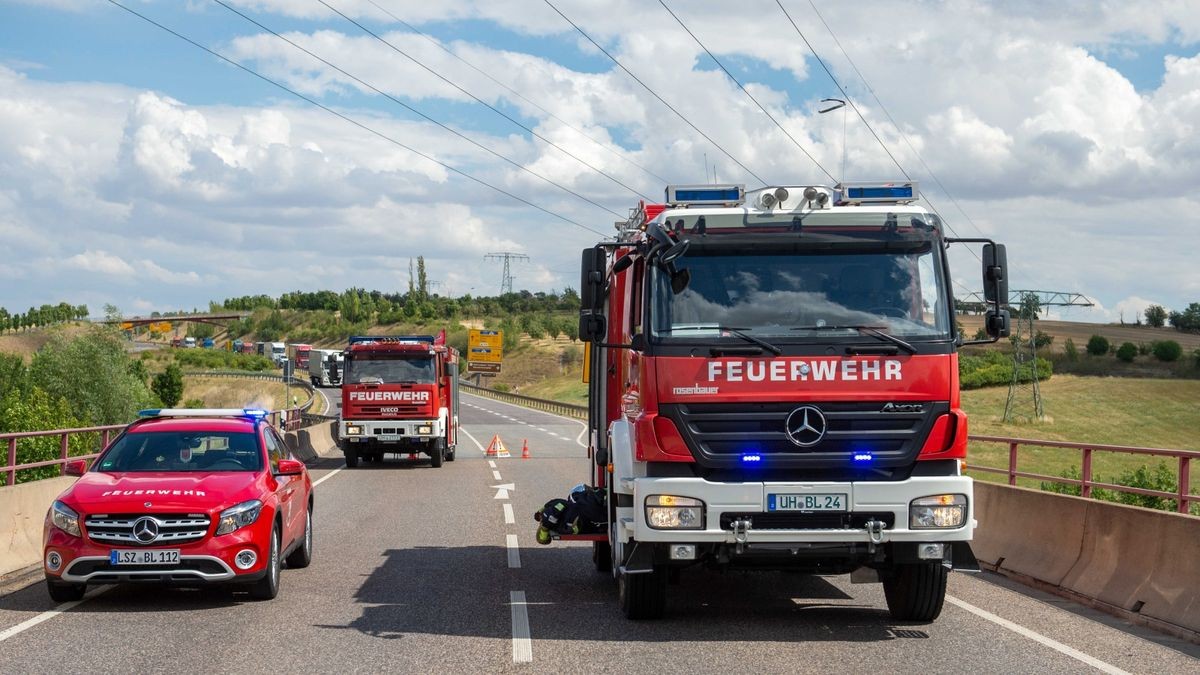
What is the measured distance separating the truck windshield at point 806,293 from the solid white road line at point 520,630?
224 cm

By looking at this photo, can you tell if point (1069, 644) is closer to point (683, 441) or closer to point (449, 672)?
point (683, 441)

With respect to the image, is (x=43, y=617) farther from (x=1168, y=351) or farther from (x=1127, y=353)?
(x=1127, y=353)

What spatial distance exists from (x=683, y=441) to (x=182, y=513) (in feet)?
13.1

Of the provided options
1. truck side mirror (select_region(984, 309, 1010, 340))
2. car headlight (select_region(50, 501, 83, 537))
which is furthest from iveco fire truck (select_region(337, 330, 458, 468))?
truck side mirror (select_region(984, 309, 1010, 340))

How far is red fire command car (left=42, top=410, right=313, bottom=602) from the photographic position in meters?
9.96

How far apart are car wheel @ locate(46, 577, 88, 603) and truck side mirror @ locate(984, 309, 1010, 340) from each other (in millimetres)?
7122

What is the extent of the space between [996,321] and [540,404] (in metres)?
75.9

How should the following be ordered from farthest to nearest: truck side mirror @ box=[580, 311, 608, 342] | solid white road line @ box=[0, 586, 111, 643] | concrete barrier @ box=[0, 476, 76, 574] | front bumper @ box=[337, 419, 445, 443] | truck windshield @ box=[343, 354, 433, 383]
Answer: truck windshield @ box=[343, 354, 433, 383], front bumper @ box=[337, 419, 445, 443], concrete barrier @ box=[0, 476, 76, 574], truck side mirror @ box=[580, 311, 608, 342], solid white road line @ box=[0, 586, 111, 643]

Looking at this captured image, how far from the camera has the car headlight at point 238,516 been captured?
1022cm

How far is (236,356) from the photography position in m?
183

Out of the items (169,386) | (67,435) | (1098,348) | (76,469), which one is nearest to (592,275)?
(76,469)

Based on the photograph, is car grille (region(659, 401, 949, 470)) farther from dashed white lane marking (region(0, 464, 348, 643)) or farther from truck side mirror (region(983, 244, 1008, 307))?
dashed white lane marking (region(0, 464, 348, 643))

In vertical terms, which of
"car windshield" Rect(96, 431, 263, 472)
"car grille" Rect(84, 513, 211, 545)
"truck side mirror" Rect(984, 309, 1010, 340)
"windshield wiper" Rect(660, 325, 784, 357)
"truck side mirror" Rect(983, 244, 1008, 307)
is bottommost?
"car grille" Rect(84, 513, 211, 545)

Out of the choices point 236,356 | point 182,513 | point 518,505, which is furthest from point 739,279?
point 236,356
